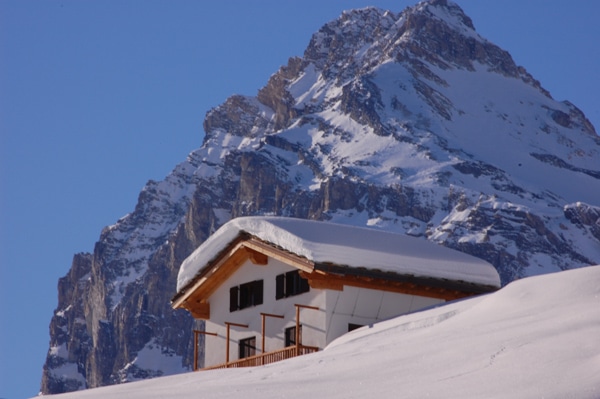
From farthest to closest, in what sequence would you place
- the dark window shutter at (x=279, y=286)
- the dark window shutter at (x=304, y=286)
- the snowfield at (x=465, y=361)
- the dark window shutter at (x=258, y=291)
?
the dark window shutter at (x=258, y=291) < the dark window shutter at (x=279, y=286) < the dark window shutter at (x=304, y=286) < the snowfield at (x=465, y=361)

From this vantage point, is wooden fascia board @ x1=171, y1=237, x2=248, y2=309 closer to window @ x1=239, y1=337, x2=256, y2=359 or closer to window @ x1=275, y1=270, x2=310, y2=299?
window @ x1=275, y1=270, x2=310, y2=299

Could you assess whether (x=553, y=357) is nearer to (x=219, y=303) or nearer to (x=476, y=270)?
(x=476, y=270)

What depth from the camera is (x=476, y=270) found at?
3481cm

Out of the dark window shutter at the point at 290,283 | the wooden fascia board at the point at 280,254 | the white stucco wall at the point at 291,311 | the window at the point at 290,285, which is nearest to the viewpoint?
the wooden fascia board at the point at 280,254

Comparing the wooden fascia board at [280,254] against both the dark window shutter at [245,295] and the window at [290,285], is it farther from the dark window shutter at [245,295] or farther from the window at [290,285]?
the dark window shutter at [245,295]

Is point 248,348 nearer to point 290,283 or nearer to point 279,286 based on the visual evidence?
point 279,286

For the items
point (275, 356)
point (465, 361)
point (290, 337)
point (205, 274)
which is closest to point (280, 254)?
point (290, 337)

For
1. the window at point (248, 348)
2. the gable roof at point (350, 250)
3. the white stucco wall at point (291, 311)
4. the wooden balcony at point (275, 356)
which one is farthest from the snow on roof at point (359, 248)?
the window at point (248, 348)

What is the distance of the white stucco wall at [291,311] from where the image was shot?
33.4 m

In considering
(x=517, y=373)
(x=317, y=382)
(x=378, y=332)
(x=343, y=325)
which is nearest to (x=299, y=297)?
(x=343, y=325)

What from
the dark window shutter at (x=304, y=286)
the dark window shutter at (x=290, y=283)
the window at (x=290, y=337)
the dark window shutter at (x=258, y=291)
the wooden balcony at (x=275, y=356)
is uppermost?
the dark window shutter at (x=258, y=291)

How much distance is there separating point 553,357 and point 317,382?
317 centimetres

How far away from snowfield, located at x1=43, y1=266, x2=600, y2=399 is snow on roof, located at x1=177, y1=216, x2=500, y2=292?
25.2 feet

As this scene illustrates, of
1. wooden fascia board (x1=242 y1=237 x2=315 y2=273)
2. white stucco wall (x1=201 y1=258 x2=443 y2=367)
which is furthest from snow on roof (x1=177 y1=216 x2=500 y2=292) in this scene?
white stucco wall (x1=201 y1=258 x2=443 y2=367)
